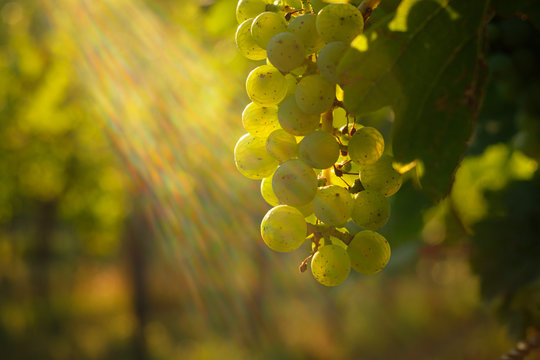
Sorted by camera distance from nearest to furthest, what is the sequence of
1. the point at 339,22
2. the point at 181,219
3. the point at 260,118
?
1. the point at 339,22
2. the point at 260,118
3. the point at 181,219

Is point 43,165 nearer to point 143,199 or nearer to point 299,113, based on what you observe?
point 143,199

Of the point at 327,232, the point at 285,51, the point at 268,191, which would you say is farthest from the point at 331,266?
the point at 285,51

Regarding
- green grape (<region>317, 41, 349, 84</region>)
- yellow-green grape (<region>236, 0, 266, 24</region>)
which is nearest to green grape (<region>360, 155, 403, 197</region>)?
green grape (<region>317, 41, 349, 84</region>)

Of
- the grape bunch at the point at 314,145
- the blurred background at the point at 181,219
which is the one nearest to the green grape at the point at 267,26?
the grape bunch at the point at 314,145

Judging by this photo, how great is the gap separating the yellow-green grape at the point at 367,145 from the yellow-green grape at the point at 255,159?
0.12 m

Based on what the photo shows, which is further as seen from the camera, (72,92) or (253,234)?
(72,92)

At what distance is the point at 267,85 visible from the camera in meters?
0.59

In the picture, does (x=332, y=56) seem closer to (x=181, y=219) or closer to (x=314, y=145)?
(x=314, y=145)

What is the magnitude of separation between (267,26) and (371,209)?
0.83 ft

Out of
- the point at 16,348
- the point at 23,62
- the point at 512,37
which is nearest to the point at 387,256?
the point at 512,37

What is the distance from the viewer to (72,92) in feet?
27.2

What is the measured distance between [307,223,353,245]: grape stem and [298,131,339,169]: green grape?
0.09 metres

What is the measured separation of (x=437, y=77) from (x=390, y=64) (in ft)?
0.22

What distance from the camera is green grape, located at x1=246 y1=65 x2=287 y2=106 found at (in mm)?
594
